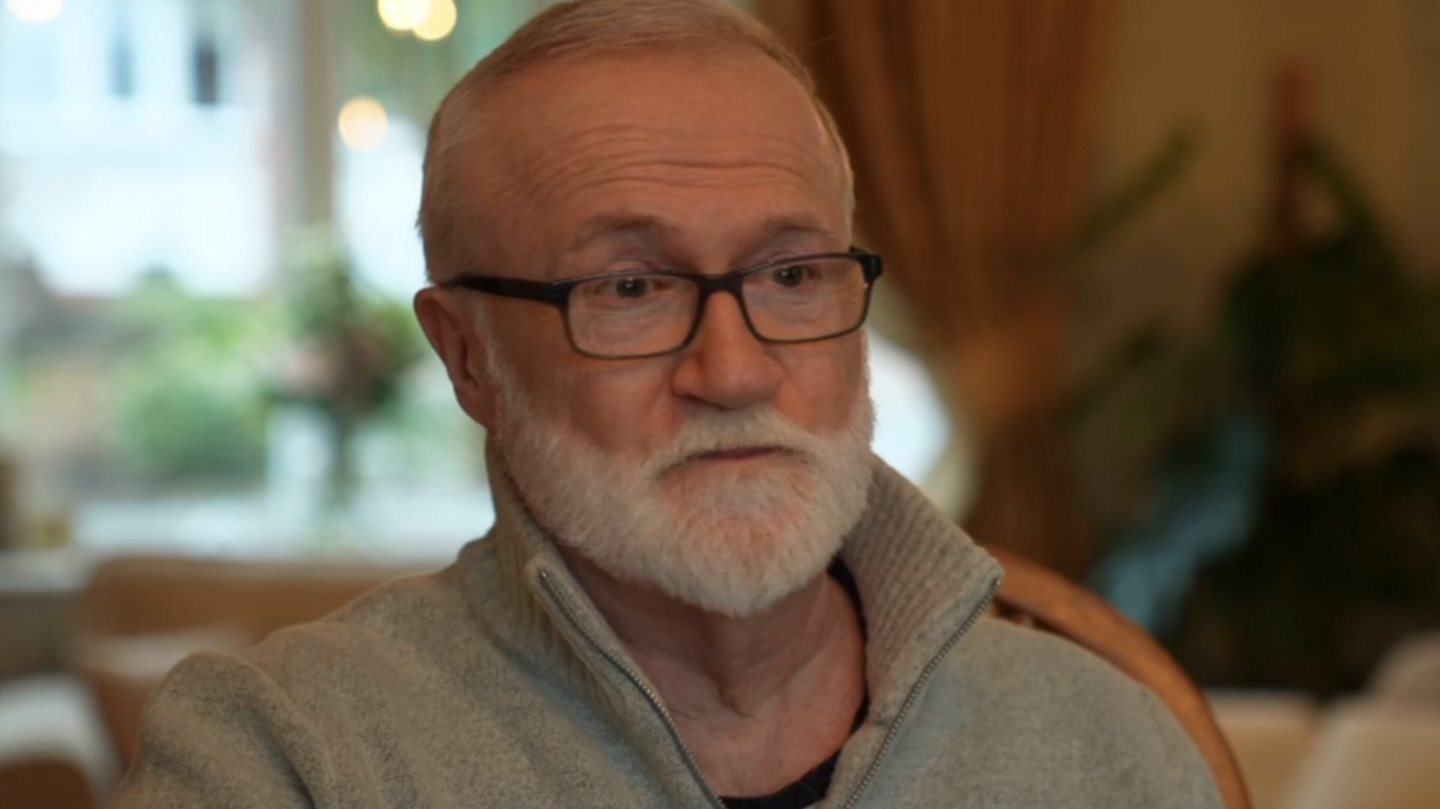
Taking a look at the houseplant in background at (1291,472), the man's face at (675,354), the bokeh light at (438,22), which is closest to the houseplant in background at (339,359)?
the bokeh light at (438,22)

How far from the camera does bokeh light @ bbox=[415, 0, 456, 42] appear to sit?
214 inches

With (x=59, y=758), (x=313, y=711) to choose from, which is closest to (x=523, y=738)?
(x=313, y=711)

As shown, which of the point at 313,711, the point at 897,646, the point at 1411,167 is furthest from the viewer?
the point at 1411,167

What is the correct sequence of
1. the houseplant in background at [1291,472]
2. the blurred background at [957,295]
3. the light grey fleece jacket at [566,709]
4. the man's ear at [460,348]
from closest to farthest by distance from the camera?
the light grey fleece jacket at [566,709] → the man's ear at [460,348] → the houseplant in background at [1291,472] → the blurred background at [957,295]

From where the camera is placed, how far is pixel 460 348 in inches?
65.5

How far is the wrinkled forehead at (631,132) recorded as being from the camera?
1.52 metres

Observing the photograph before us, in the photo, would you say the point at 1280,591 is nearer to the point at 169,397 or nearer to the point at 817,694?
the point at 169,397

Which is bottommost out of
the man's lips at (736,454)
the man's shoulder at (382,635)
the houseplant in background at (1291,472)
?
the houseplant in background at (1291,472)

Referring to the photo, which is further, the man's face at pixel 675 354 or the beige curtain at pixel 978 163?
the beige curtain at pixel 978 163

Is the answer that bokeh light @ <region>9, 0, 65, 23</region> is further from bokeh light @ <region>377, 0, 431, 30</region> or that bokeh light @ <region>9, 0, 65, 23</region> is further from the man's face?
the man's face

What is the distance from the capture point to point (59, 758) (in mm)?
3494

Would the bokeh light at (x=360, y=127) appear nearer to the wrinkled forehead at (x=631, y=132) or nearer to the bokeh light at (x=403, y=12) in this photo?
the bokeh light at (x=403, y=12)

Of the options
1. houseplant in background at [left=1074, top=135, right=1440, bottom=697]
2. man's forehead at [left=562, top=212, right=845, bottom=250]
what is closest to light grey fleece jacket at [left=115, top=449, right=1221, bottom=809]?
man's forehead at [left=562, top=212, right=845, bottom=250]

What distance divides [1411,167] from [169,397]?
3352 millimetres
